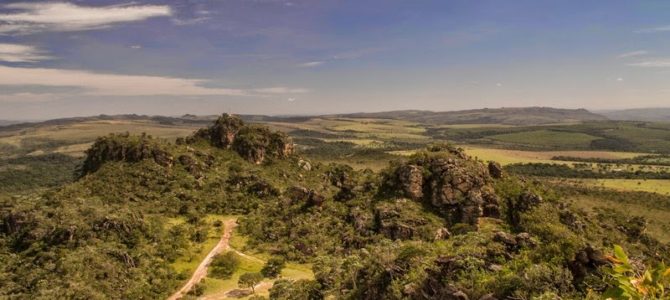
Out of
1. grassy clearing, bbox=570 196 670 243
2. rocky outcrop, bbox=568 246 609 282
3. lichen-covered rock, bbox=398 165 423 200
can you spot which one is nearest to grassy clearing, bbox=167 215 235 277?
lichen-covered rock, bbox=398 165 423 200

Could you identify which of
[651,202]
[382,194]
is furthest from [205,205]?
[651,202]

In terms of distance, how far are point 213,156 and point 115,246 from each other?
7565 cm

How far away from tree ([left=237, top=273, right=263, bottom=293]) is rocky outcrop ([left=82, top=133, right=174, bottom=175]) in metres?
76.3

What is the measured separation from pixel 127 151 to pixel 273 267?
82808 millimetres

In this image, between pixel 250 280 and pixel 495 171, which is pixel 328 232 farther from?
pixel 495 171

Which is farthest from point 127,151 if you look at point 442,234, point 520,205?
point 520,205

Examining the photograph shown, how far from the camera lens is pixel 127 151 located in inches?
5989

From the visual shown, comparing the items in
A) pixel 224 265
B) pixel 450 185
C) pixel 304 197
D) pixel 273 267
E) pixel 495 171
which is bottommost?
pixel 224 265

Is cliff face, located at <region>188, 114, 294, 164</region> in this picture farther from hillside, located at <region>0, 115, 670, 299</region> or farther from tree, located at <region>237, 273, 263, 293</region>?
tree, located at <region>237, 273, 263, 293</region>

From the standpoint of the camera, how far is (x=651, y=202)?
168 metres

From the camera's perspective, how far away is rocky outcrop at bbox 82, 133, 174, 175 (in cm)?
15162

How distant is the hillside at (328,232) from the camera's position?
49.6 metres

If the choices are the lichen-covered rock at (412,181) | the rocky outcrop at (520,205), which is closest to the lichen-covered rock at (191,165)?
the lichen-covered rock at (412,181)

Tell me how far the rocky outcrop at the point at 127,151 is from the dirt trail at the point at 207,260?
135 ft
